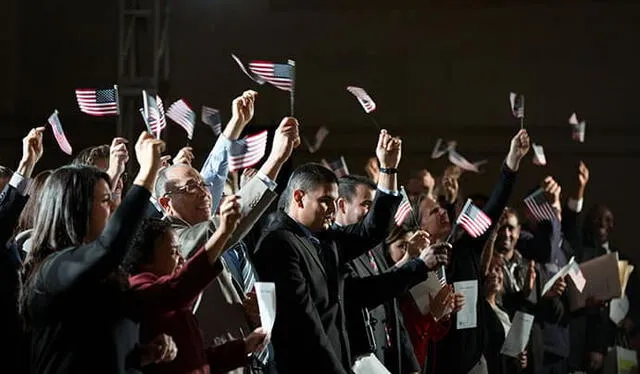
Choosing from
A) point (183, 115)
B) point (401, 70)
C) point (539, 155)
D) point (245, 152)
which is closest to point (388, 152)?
point (245, 152)

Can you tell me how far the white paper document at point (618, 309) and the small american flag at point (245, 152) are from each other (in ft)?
10.7

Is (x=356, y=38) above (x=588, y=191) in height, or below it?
above

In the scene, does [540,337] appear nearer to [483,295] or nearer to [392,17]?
[483,295]

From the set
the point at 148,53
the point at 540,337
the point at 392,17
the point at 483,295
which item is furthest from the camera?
the point at 392,17

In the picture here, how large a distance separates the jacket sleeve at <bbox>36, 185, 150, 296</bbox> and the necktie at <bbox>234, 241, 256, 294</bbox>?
4.20 feet

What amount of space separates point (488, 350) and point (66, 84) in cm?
653

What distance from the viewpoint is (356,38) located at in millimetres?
11695

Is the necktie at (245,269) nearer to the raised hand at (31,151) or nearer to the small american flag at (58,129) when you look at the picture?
the raised hand at (31,151)

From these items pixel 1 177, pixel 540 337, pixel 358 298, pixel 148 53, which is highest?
pixel 148 53

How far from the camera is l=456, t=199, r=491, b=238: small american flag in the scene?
5.55 m

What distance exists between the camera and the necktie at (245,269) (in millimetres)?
4234

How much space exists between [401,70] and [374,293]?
733 centimetres

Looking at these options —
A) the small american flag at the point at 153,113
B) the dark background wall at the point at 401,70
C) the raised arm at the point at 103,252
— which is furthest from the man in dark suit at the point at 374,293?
the dark background wall at the point at 401,70

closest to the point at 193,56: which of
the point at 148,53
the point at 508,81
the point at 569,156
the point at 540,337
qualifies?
the point at 148,53
